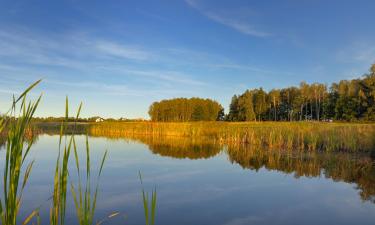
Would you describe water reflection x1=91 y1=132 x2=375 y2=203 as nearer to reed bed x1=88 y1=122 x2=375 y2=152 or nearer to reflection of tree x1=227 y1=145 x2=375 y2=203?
reflection of tree x1=227 y1=145 x2=375 y2=203

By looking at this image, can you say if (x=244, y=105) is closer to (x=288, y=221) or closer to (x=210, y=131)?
(x=210, y=131)

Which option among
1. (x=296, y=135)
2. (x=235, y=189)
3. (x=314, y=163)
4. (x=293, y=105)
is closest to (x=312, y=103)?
(x=293, y=105)

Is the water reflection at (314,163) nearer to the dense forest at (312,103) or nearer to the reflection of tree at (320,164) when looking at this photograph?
the reflection of tree at (320,164)

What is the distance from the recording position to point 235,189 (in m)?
8.82

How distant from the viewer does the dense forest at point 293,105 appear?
48.1 m

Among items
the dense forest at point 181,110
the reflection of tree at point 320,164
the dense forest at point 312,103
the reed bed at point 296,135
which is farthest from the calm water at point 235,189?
the dense forest at point 181,110

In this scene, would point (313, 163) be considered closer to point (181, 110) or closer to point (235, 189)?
point (235, 189)

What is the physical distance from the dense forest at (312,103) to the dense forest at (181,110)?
7.06 meters

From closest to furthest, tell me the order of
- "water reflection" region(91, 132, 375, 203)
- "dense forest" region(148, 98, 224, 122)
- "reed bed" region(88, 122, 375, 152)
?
"water reflection" region(91, 132, 375, 203), "reed bed" region(88, 122, 375, 152), "dense forest" region(148, 98, 224, 122)

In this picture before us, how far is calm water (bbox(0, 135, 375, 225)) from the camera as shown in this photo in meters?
6.30

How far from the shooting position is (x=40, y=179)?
9094mm

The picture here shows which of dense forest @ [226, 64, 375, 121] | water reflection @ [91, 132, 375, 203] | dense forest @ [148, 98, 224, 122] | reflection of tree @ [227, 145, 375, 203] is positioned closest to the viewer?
reflection of tree @ [227, 145, 375, 203]

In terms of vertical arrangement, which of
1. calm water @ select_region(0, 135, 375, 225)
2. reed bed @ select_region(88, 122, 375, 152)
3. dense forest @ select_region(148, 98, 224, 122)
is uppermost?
dense forest @ select_region(148, 98, 224, 122)

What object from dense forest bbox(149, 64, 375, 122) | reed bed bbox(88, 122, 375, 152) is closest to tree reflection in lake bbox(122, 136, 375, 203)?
reed bed bbox(88, 122, 375, 152)
